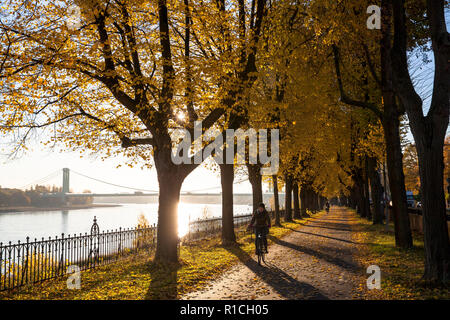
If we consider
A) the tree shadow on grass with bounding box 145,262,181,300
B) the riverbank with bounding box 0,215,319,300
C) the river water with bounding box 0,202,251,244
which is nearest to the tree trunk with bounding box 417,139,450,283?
the riverbank with bounding box 0,215,319,300

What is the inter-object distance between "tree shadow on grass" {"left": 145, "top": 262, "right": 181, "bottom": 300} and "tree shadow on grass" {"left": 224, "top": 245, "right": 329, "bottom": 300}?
2229 mm

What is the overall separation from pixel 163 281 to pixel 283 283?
296 centimetres

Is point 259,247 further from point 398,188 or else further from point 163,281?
point 398,188

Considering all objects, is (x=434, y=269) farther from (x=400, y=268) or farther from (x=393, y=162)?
(x=393, y=162)

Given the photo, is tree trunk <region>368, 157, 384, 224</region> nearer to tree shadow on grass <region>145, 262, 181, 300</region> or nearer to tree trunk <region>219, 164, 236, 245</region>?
tree trunk <region>219, 164, 236, 245</region>

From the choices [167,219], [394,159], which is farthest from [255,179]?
[167,219]

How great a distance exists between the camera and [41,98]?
427 inches

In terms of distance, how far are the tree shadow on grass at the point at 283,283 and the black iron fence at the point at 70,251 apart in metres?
5.53

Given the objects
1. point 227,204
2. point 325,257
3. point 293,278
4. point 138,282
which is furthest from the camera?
point 227,204

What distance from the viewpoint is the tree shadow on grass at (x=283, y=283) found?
7175 millimetres

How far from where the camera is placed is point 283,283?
329 inches

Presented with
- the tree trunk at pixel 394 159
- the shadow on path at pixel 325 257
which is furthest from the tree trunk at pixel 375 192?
the tree trunk at pixel 394 159

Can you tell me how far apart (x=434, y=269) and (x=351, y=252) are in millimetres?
6275

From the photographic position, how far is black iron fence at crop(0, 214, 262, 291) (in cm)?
988
